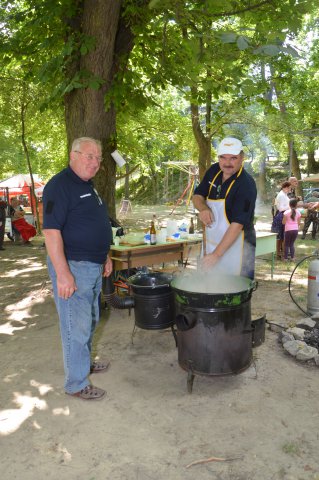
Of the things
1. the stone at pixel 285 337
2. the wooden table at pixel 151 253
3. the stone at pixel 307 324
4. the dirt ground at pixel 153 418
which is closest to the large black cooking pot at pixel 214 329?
the dirt ground at pixel 153 418

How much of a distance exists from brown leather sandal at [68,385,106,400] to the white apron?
158 centimetres

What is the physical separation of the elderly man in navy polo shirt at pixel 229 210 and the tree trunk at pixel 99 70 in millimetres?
2126

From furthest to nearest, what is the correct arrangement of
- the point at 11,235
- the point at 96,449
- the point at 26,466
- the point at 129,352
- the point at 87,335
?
the point at 11,235, the point at 129,352, the point at 87,335, the point at 96,449, the point at 26,466

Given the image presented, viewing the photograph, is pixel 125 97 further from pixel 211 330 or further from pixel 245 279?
pixel 211 330

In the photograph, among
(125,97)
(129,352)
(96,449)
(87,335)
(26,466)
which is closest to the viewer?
(26,466)

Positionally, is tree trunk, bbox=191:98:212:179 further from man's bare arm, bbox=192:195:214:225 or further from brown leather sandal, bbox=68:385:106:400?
brown leather sandal, bbox=68:385:106:400

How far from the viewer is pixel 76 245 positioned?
2.95 metres

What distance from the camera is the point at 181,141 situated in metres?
14.5

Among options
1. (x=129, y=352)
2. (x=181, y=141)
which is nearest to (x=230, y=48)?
(x=129, y=352)

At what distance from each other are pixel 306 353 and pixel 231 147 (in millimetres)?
2184

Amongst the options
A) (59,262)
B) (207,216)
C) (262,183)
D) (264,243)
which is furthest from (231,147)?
(262,183)

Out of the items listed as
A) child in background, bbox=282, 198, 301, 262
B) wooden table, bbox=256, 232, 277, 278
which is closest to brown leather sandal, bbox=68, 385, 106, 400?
wooden table, bbox=256, 232, 277, 278

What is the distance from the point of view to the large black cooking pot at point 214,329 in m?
3.14

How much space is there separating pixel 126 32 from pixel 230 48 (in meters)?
2.52
